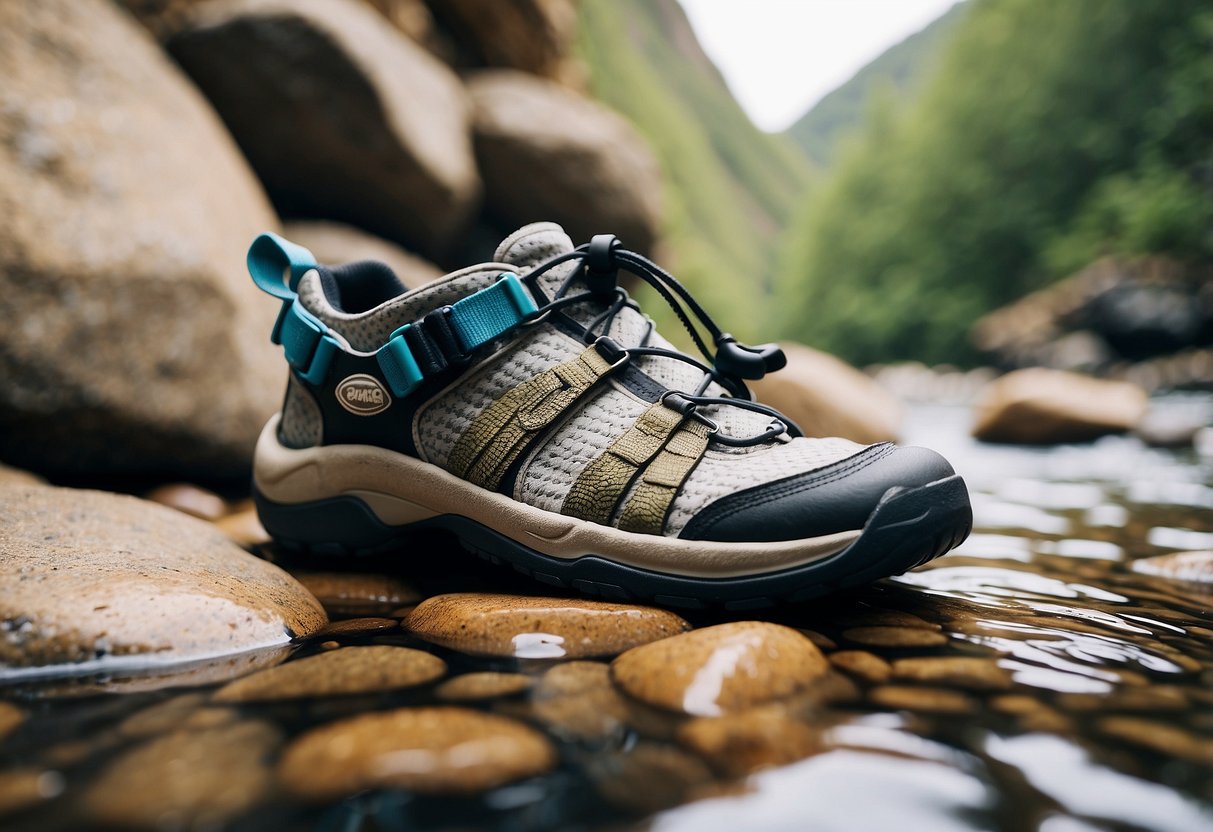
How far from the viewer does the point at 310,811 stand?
450 mm

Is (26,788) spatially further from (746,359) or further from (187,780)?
(746,359)

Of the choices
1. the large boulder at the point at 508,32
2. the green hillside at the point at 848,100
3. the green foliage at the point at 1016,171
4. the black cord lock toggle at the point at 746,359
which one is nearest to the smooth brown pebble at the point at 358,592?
the black cord lock toggle at the point at 746,359

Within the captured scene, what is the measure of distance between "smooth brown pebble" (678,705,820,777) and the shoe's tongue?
0.70 m

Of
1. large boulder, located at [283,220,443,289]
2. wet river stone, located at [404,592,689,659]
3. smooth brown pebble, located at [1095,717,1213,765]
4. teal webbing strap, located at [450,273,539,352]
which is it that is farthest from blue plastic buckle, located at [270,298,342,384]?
large boulder, located at [283,220,443,289]

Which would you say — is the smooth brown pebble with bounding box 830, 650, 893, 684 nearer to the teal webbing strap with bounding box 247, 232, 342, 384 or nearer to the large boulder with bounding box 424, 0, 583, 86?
the teal webbing strap with bounding box 247, 232, 342, 384

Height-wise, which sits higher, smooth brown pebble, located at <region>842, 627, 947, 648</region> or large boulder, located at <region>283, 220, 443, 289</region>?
large boulder, located at <region>283, 220, 443, 289</region>

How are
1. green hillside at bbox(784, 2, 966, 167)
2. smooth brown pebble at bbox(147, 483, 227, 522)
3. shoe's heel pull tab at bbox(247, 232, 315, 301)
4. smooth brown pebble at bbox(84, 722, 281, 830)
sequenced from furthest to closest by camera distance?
green hillside at bbox(784, 2, 966, 167)
smooth brown pebble at bbox(147, 483, 227, 522)
shoe's heel pull tab at bbox(247, 232, 315, 301)
smooth brown pebble at bbox(84, 722, 281, 830)

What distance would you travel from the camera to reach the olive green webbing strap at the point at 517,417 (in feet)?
3.36

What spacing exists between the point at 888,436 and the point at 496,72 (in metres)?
4.27

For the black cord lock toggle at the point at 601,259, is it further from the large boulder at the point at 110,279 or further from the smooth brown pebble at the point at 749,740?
the large boulder at the point at 110,279

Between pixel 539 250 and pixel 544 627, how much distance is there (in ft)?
1.94

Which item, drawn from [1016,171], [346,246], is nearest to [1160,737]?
[346,246]

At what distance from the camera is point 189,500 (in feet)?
5.80

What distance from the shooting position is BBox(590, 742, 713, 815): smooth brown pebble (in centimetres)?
47
